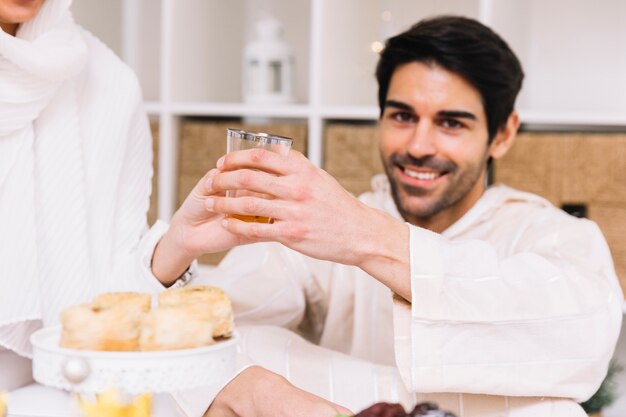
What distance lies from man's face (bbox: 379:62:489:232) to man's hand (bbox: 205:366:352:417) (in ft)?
1.87

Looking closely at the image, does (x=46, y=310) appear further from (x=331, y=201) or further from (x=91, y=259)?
(x=331, y=201)

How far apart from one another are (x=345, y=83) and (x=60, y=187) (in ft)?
3.07

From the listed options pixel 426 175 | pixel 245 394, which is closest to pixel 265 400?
pixel 245 394

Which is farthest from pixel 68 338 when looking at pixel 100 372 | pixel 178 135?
pixel 178 135

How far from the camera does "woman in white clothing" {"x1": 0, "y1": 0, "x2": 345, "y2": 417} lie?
4.39 feet

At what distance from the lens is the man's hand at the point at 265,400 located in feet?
3.34

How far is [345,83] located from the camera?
2145mm

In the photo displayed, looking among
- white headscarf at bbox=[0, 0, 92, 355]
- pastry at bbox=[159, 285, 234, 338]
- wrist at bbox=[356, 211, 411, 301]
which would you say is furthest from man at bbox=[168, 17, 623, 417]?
white headscarf at bbox=[0, 0, 92, 355]

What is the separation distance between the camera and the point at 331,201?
1.00 m

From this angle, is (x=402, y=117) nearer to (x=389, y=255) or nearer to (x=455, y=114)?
(x=455, y=114)

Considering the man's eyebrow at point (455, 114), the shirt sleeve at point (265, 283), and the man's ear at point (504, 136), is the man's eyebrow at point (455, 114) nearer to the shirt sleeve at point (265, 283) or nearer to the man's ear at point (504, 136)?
the man's ear at point (504, 136)

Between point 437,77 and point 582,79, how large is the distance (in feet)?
2.64

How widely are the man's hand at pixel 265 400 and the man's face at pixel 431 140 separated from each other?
570 millimetres

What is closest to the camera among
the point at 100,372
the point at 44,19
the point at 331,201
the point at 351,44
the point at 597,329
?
the point at 100,372
